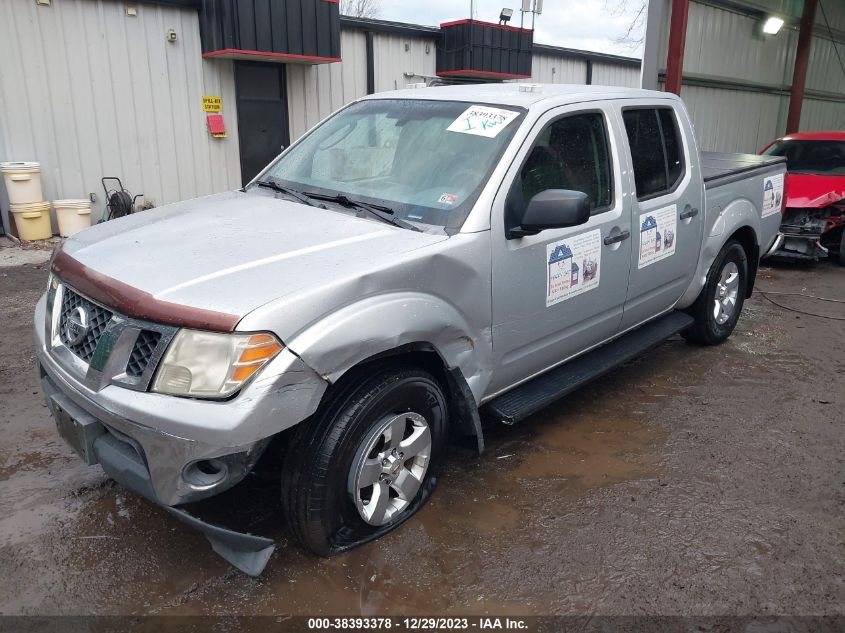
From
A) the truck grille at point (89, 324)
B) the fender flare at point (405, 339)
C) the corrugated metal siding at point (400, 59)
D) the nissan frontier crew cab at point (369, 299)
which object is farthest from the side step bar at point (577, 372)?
Result: the corrugated metal siding at point (400, 59)

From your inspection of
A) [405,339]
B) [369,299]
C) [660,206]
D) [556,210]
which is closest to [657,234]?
[660,206]

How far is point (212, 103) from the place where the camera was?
10703 millimetres

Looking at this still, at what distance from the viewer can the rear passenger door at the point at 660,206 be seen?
4051 mm

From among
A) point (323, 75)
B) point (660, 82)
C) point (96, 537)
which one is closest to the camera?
point (96, 537)

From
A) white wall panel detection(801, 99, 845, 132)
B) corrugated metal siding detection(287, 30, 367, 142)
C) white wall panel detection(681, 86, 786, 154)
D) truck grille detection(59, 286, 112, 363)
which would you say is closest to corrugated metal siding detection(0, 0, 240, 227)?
corrugated metal siding detection(287, 30, 367, 142)

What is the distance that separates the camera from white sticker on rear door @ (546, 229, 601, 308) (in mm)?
3426

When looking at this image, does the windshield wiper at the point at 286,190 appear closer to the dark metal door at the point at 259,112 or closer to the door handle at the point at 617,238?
the door handle at the point at 617,238

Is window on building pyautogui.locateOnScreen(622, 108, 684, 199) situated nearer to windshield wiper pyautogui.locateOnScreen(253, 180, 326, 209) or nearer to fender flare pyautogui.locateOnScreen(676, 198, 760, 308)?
fender flare pyautogui.locateOnScreen(676, 198, 760, 308)

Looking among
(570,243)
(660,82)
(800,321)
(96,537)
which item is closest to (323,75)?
(660,82)

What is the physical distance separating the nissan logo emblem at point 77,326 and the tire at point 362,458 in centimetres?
92

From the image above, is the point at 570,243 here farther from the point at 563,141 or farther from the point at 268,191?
Result: the point at 268,191

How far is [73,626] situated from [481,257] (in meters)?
2.14

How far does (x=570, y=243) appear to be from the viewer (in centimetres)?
351

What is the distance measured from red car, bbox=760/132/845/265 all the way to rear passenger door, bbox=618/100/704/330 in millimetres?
3852
